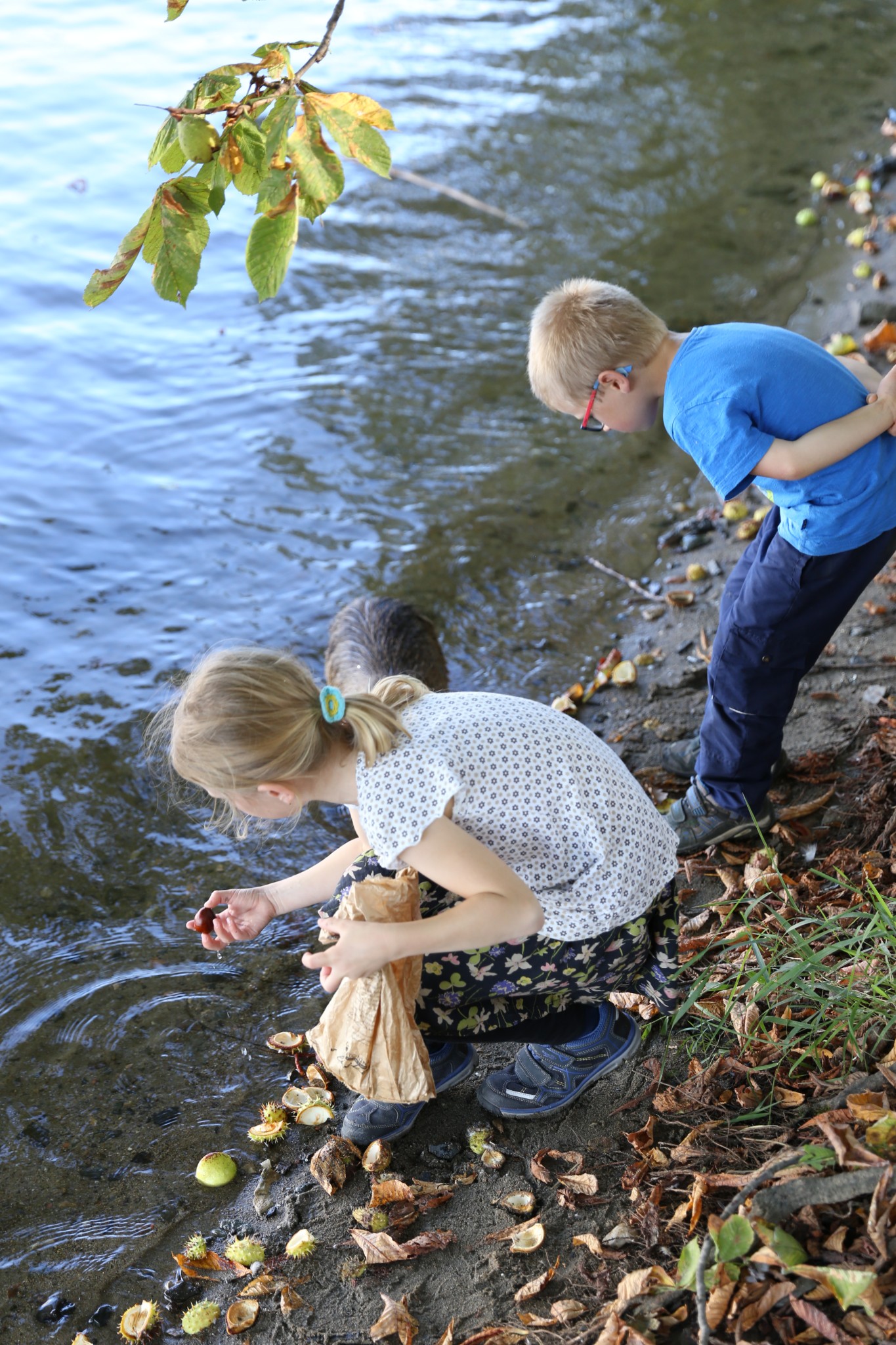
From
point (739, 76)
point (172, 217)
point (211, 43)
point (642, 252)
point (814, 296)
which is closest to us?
point (172, 217)

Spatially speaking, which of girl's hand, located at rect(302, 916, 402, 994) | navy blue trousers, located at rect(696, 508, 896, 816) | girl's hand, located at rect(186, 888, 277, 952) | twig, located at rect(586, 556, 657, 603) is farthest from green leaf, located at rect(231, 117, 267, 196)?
twig, located at rect(586, 556, 657, 603)

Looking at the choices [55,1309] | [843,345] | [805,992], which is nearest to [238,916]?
[55,1309]

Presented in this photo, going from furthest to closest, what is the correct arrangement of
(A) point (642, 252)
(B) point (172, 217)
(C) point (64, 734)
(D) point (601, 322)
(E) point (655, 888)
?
(A) point (642, 252), (C) point (64, 734), (D) point (601, 322), (E) point (655, 888), (B) point (172, 217)

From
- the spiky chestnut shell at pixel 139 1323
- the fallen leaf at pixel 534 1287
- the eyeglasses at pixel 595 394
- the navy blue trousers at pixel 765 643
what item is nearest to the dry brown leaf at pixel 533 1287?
the fallen leaf at pixel 534 1287

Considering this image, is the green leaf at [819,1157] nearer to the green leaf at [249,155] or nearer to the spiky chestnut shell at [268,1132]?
the spiky chestnut shell at [268,1132]

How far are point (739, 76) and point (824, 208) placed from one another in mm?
2984

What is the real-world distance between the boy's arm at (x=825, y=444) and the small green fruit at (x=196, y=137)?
5.04 ft

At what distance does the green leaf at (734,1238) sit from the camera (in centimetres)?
204

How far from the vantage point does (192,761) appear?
2.32 m

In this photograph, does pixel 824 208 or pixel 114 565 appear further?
pixel 824 208

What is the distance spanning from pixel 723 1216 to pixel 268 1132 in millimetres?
1337

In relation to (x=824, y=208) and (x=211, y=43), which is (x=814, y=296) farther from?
(x=211, y=43)

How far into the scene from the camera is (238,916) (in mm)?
2740

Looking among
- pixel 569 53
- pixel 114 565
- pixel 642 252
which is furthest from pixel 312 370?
pixel 569 53
